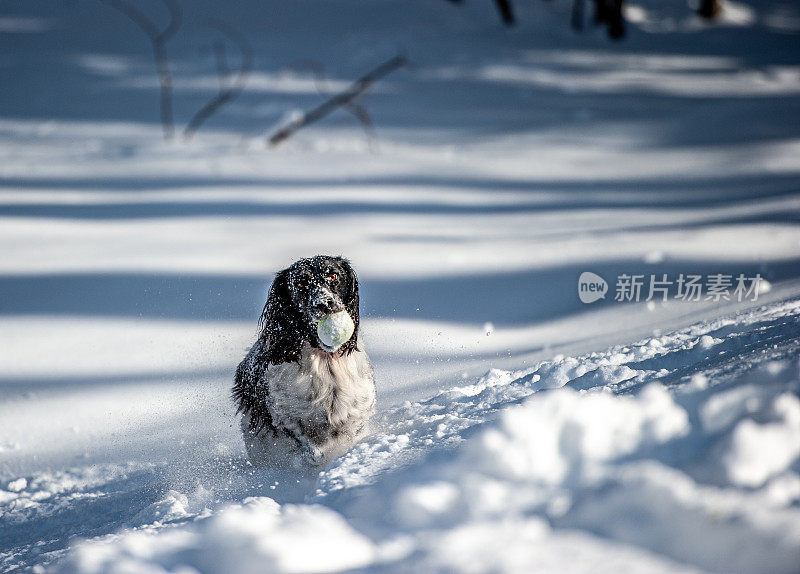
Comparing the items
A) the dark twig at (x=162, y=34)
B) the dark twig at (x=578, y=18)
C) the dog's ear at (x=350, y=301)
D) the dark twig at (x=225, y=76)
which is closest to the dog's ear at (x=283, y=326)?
the dog's ear at (x=350, y=301)

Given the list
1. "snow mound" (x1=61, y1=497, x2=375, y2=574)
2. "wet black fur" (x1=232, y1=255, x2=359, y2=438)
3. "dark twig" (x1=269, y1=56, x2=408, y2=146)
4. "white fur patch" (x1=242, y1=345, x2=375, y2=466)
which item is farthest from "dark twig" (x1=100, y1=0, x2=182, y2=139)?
"snow mound" (x1=61, y1=497, x2=375, y2=574)

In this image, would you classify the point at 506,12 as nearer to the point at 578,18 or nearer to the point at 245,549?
the point at 578,18

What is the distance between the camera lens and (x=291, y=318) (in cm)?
213

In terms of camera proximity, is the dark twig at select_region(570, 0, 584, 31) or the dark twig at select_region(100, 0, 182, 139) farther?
the dark twig at select_region(570, 0, 584, 31)

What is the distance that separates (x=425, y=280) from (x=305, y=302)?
2.08 metres

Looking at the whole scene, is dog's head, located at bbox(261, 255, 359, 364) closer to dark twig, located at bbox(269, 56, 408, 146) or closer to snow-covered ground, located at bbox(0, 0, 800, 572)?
snow-covered ground, located at bbox(0, 0, 800, 572)

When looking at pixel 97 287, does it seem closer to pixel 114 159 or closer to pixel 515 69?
pixel 114 159

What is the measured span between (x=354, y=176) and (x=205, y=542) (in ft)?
14.8

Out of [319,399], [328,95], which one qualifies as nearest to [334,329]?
[319,399]

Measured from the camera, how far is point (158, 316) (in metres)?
3.64

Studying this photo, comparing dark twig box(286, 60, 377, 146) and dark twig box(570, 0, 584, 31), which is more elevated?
dark twig box(570, 0, 584, 31)

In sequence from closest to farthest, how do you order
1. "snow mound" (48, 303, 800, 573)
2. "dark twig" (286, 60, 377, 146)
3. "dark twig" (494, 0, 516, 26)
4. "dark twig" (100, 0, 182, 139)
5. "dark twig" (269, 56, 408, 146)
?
1. "snow mound" (48, 303, 800, 573)
2. "dark twig" (269, 56, 408, 146)
3. "dark twig" (286, 60, 377, 146)
4. "dark twig" (100, 0, 182, 139)
5. "dark twig" (494, 0, 516, 26)

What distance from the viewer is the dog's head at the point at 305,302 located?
208 centimetres

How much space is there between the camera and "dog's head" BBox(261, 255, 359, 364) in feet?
6.82
